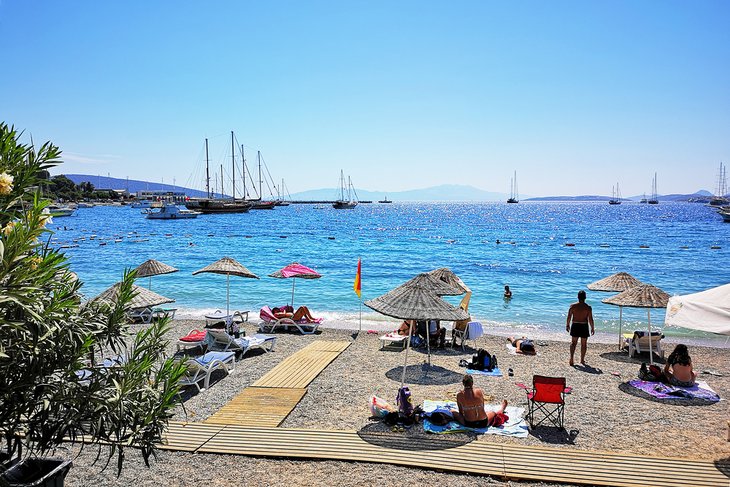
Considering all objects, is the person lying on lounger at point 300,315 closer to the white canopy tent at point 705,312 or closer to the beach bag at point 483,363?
the beach bag at point 483,363

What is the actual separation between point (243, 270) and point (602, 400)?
10331mm

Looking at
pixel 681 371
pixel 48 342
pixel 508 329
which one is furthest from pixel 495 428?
pixel 508 329

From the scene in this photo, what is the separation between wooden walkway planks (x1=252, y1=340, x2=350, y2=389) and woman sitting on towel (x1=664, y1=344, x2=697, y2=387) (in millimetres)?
7866

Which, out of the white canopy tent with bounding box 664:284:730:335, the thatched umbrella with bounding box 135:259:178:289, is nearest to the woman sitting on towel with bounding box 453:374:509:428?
the white canopy tent with bounding box 664:284:730:335

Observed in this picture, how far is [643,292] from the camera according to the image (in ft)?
42.8

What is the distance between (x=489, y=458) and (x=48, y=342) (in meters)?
6.11

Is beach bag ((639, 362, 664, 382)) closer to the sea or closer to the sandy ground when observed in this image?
the sandy ground

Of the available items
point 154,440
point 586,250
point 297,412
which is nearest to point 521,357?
point 297,412

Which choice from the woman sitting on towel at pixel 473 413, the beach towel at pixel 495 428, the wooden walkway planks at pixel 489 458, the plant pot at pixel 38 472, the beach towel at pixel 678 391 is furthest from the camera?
the beach towel at pixel 678 391

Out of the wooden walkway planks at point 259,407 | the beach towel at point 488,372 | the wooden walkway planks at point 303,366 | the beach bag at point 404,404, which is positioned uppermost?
the beach bag at point 404,404

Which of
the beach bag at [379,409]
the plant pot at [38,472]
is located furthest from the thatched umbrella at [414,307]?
the plant pot at [38,472]

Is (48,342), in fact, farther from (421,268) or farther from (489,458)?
(421,268)

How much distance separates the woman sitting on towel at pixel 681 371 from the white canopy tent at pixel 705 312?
274 centimetres

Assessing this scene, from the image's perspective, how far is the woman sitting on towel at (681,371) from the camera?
1112 centimetres
